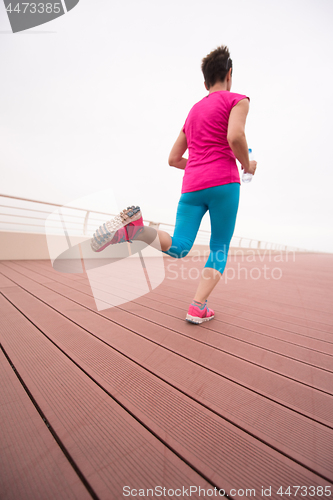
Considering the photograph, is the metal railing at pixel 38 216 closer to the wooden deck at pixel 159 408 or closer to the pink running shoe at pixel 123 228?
the wooden deck at pixel 159 408

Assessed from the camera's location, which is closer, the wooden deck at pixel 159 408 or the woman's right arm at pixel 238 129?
the wooden deck at pixel 159 408

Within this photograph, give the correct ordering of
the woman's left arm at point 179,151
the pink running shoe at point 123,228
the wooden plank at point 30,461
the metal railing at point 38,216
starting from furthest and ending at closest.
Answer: the metal railing at point 38,216, the woman's left arm at point 179,151, the pink running shoe at point 123,228, the wooden plank at point 30,461

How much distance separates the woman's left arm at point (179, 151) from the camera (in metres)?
1.32

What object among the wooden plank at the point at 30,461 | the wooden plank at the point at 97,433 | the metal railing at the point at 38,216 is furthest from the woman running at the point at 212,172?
the metal railing at the point at 38,216

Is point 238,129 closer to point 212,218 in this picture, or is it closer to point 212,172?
point 212,172

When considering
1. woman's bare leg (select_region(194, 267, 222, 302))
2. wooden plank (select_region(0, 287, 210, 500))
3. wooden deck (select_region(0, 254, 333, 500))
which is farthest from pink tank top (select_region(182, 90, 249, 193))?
wooden plank (select_region(0, 287, 210, 500))

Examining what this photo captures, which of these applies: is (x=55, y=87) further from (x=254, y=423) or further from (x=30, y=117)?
(x=254, y=423)

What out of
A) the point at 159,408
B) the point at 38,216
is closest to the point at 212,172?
the point at 159,408

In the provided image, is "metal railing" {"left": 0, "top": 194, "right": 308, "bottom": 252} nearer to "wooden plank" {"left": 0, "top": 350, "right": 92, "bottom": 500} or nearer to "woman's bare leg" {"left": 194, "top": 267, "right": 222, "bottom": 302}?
"woman's bare leg" {"left": 194, "top": 267, "right": 222, "bottom": 302}

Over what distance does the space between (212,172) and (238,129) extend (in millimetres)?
215

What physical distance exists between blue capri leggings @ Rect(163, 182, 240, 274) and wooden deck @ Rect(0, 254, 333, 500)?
393 mm

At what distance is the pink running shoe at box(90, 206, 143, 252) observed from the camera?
943 millimetres

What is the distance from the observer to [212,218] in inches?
46.0

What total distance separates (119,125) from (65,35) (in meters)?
8.11
